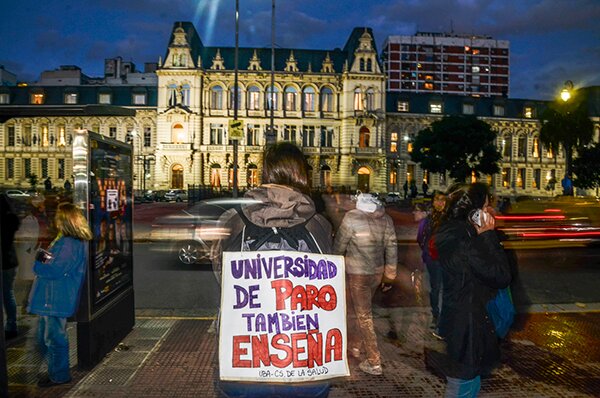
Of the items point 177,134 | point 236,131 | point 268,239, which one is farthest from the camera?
point 177,134

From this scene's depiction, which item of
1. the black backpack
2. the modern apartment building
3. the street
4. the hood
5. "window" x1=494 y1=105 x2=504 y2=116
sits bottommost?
the street

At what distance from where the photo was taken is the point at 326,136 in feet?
208

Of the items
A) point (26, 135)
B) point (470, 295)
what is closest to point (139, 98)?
point (26, 135)

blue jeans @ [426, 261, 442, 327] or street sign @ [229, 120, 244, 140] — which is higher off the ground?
street sign @ [229, 120, 244, 140]

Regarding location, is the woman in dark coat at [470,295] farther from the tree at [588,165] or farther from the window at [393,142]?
the window at [393,142]

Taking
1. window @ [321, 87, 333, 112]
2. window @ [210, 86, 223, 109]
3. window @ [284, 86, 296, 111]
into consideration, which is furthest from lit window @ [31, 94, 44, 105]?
window @ [321, 87, 333, 112]

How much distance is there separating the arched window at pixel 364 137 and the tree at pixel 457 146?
33.6 ft

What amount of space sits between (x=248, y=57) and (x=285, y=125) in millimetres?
9350

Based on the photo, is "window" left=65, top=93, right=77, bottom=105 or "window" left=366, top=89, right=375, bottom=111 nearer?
"window" left=366, top=89, right=375, bottom=111

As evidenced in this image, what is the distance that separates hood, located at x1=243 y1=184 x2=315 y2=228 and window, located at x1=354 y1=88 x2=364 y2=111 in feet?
199

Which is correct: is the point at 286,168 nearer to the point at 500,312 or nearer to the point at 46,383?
the point at 500,312

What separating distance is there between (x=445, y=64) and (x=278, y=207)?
403 ft

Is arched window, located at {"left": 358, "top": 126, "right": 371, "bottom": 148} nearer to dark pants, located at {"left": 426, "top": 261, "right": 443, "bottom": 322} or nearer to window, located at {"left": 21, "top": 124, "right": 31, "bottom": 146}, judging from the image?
window, located at {"left": 21, "top": 124, "right": 31, "bottom": 146}

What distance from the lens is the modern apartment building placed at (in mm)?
115688
